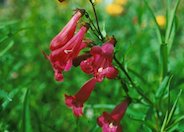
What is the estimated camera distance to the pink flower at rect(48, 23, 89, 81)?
186 cm

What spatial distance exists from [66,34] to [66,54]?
10 centimetres

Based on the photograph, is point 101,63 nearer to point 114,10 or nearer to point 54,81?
point 54,81

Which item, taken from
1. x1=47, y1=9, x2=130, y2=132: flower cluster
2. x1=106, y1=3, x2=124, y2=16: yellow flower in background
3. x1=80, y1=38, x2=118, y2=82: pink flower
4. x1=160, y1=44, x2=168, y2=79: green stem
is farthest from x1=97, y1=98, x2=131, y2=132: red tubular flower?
x1=106, y1=3, x2=124, y2=16: yellow flower in background

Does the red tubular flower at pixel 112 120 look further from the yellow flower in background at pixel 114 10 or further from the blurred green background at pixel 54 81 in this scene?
the yellow flower in background at pixel 114 10

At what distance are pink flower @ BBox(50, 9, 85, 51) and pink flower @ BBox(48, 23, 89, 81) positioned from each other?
15mm

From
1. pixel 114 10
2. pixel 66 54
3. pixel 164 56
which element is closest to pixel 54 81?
pixel 164 56

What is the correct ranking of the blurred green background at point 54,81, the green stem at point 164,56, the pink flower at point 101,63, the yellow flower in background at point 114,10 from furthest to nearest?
the yellow flower in background at point 114,10 → the blurred green background at point 54,81 → the green stem at point 164,56 → the pink flower at point 101,63

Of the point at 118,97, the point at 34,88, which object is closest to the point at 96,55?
the point at 118,97

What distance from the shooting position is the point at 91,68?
6.07 feet

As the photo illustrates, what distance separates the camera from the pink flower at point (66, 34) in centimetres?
190

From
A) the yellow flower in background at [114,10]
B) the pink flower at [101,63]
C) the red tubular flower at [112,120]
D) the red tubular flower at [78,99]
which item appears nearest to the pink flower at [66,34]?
the pink flower at [101,63]

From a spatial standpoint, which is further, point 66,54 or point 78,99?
point 78,99

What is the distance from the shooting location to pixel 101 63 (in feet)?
6.07

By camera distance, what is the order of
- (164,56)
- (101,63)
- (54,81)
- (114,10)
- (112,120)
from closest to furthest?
(101,63)
(112,120)
(164,56)
(54,81)
(114,10)
